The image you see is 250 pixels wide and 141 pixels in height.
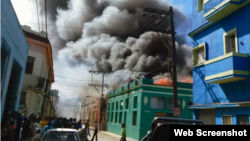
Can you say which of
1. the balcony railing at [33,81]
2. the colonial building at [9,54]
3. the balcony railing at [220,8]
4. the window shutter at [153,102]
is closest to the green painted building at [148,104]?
the window shutter at [153,102]

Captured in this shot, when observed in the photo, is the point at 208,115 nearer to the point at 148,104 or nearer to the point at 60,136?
the point at 60,136

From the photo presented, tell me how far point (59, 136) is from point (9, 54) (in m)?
4.18

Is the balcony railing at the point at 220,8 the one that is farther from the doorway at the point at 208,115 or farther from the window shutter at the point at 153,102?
the window shutter at the point at 153,102

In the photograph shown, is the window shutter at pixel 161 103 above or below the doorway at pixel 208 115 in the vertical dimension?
above

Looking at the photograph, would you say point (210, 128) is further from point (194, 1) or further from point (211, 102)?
point (194, 1)

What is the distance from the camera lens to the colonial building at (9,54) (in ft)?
25.4

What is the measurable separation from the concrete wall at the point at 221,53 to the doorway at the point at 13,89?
32.1 ft

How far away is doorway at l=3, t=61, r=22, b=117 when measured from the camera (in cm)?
1030

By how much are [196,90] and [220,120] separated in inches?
103

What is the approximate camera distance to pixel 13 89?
35.3ft

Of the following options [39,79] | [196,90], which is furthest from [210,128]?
[39,79]

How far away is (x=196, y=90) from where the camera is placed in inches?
495

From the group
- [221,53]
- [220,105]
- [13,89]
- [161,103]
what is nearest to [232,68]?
[221,53]

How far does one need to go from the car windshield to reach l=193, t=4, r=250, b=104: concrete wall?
702 cm
